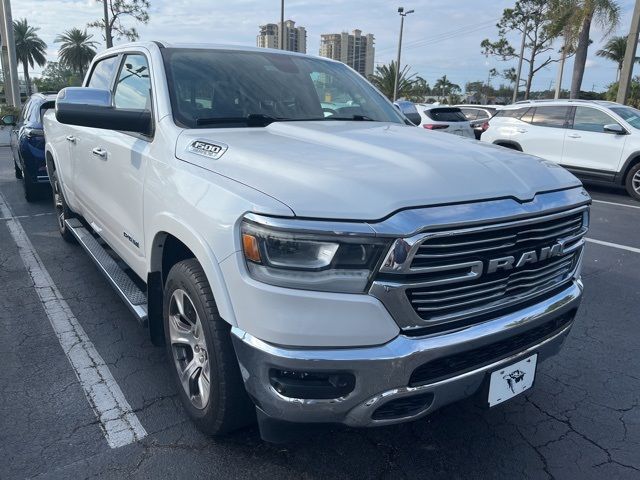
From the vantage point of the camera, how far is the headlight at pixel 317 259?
6.22 ft

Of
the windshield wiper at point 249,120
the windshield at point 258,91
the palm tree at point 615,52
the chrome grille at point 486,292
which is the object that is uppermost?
the palm tree at point 615,52

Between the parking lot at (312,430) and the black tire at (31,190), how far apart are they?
15.2 feet

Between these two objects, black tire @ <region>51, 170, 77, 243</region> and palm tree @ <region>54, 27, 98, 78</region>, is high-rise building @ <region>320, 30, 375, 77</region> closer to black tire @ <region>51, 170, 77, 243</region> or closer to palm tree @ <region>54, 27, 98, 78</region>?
palm tree @ <region>54, 27, 98, 78</region>

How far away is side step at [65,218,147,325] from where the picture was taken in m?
3.11

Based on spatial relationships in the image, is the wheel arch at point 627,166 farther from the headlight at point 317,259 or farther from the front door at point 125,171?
the headlight at point 317,259

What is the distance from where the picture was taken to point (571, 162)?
10461 millimetres

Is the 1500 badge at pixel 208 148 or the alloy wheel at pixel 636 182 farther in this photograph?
the alloy wheel at pixel 636 182

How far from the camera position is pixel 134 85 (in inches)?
140

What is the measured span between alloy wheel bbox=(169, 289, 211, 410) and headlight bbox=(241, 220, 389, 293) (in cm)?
60

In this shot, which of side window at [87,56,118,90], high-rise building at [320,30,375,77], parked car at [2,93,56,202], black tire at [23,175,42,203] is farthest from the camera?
high-rise building at [320,30,375,77]

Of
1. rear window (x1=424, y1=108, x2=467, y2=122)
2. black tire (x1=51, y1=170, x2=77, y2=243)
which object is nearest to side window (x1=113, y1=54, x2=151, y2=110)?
black tire (x1=51, y1=170, x2=77, y2=243)

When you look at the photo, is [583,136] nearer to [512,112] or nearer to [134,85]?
[512,112]

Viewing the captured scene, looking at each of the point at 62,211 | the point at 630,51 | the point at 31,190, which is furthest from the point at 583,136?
the point at 31,190

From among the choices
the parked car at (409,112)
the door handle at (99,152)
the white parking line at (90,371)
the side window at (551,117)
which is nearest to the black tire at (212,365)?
the white parking line at (90,371)
